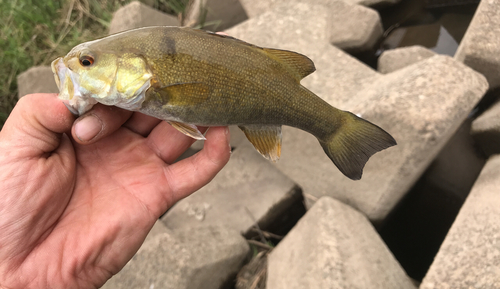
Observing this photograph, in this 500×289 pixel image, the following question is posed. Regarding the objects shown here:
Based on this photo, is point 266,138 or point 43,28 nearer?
point 266,138

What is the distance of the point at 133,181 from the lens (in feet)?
5.84

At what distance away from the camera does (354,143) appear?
5.52 feet

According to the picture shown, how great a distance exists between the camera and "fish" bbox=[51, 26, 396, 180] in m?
1.32

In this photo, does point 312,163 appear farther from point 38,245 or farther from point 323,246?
point 38,245

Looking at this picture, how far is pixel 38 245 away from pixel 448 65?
10.1 feet

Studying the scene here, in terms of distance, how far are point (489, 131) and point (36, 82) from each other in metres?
4.87

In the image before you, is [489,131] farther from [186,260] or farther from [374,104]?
[186,260]

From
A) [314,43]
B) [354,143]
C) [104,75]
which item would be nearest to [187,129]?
[104,75]

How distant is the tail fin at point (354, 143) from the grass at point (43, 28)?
12.3 ft

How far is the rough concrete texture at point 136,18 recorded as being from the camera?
3520 mm

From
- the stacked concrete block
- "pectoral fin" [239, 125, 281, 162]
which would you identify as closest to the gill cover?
"pectoral fin" [239, 125, 281, 162]

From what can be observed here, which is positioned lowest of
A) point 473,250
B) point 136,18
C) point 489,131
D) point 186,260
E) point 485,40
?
point 186,260

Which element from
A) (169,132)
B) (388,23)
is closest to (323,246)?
(169,132)

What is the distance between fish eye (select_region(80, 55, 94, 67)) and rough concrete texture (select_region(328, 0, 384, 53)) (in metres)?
2.84
